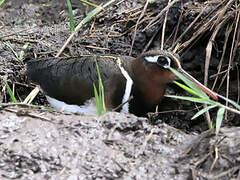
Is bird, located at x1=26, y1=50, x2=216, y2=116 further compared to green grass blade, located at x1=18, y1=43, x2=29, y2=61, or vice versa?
green grass blade, located at x1=18, y1=43, x2=29, y2=61

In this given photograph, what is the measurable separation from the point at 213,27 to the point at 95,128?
2053 millimetres

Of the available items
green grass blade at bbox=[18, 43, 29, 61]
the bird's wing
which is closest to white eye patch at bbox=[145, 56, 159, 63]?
the bird's wing

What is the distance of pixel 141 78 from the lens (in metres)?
3.99

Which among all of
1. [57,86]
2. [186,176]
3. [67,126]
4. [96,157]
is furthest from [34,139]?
[57,86]

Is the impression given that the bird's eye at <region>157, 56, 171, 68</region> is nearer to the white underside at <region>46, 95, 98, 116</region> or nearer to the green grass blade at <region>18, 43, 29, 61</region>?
the white underside at <region>46, 95, 98, 116</region>

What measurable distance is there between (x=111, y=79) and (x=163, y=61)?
17.8 inches

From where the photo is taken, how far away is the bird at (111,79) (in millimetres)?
3879

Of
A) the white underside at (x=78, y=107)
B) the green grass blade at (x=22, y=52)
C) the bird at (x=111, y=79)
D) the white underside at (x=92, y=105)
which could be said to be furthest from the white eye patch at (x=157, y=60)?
the green grass blade at (x=22, y=52)

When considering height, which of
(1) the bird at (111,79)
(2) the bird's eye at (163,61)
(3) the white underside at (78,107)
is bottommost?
(3) the white underside at (78,107)

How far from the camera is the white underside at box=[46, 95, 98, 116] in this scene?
3918 mm

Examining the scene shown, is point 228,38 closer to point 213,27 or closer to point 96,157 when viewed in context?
point 213,27

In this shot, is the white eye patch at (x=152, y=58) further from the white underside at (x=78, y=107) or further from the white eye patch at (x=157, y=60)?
the white underside at (x=78, y=107)

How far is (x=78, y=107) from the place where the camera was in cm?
400

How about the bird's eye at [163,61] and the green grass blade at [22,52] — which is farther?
the green grass blade at [22,52]
